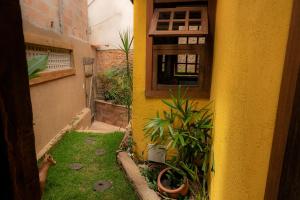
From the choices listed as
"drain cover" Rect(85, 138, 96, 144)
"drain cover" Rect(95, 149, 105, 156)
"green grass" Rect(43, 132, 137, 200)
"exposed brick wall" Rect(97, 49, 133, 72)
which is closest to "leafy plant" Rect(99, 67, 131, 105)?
"exposed brick wall" Rect(97, 49, 133, 72)

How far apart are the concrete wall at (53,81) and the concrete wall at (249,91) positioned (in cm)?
275

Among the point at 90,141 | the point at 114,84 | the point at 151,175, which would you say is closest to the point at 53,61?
the point at 90,141

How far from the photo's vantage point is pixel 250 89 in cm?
120

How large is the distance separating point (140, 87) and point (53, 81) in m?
2.08

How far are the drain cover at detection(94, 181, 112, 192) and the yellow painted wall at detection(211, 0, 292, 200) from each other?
1481 mm

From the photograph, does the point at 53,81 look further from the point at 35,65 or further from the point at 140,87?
the point at 35,65

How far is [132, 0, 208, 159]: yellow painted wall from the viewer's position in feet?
8.43

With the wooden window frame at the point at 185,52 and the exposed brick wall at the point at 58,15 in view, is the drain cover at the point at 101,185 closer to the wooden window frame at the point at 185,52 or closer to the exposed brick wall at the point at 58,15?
the wooden window frame at the point at 185,52

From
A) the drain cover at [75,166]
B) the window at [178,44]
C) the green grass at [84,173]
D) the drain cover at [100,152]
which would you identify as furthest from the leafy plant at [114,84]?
the window at [178,44]

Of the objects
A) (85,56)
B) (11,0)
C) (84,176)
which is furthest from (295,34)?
(85,56)

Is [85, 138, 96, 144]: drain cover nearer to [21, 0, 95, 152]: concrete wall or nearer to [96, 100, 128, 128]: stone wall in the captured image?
[21, 0, 95, 152]: concrete wall

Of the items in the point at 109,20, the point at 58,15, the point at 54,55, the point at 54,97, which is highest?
the point at 109,20

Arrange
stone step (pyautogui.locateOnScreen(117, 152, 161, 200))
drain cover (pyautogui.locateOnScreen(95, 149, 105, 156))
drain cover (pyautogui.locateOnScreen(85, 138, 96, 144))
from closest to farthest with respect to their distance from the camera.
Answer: stone step (pyautogui.locateOnScreen(117, 152, 161, 200)) → drain cover (pyautogui.locateOnScreen(95, 149, 105, 156)) → drain cover (pyautogui.locateOnScreen(85, 138, 96, 144))

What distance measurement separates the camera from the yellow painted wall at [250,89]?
996mm
